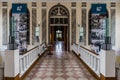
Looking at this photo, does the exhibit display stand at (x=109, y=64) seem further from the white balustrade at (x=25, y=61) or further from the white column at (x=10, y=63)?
the white balustrade at (x=25, y=61)

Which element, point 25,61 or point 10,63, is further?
point 25,61

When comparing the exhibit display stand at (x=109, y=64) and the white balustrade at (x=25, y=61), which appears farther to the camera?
the white balustrade at (x=25, y=61)

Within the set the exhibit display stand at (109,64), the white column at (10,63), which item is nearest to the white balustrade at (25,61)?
the white column at (10,63)

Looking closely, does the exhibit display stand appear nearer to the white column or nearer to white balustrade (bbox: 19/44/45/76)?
the white column

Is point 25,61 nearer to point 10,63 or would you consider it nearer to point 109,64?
point 10,63

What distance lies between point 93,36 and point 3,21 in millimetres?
7699

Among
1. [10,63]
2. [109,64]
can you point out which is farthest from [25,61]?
[109,64]

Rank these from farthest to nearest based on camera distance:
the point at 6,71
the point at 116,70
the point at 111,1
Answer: the point at 111,1 < the point at 116,70 < the point at 6,71

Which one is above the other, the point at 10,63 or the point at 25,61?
the point at 10,63

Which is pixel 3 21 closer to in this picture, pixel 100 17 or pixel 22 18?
pixel 22 18

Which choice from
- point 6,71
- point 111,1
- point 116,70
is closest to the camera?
point 6,71

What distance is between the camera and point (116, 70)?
5.46 meters

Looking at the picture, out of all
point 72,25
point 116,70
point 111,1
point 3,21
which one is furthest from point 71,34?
point 116,70

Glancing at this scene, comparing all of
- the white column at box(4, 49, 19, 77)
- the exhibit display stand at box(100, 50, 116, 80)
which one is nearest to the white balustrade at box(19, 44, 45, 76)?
the white column at box(4, 49, 19, 77)
